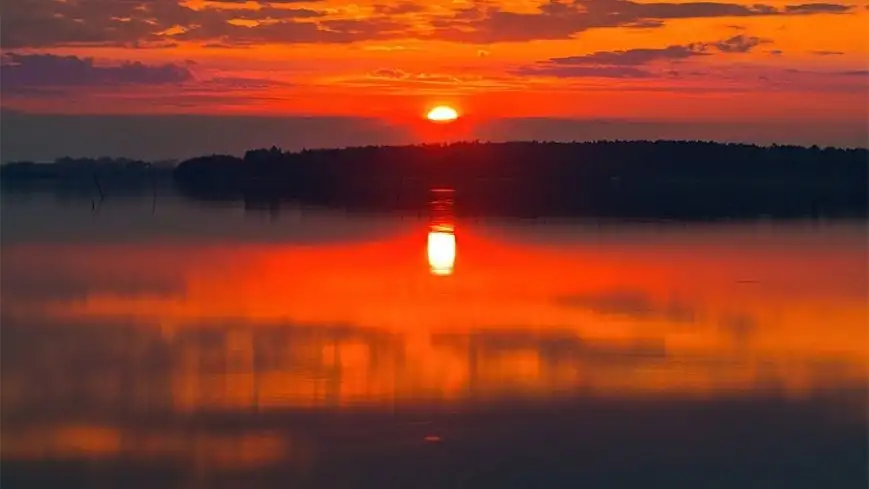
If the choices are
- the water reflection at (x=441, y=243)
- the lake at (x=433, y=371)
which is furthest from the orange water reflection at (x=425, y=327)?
the water reflection at (x=441, y=243)

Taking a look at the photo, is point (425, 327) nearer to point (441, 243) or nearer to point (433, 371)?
point (433, 371)

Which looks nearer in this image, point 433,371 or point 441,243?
point 433,371

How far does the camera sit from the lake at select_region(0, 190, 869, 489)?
818 cm

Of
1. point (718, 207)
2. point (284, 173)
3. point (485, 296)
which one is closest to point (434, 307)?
point (485, 296)

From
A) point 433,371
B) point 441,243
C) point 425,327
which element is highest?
point 441,243

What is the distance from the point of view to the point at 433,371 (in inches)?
434

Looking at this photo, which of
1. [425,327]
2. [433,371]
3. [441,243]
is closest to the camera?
[433,371]

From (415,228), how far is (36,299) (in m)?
15.8

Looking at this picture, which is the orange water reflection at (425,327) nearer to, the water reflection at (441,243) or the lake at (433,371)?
the lake at (433,371)

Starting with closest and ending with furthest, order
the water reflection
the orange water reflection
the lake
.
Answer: the lake → the orange water reflection → the water reflection

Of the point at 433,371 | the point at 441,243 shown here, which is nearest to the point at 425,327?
the point at 433,371

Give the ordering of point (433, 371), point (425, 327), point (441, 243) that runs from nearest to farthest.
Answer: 1. point (433, 371)
2. point (425, 327)
3. point (441, 243)

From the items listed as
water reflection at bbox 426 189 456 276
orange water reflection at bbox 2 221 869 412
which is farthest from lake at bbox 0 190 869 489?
water reflection at bbox 426 189 456 276

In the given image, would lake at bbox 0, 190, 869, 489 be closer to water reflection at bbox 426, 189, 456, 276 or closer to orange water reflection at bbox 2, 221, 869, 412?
orange water reflection at bbox 2, 221, 869, 412
